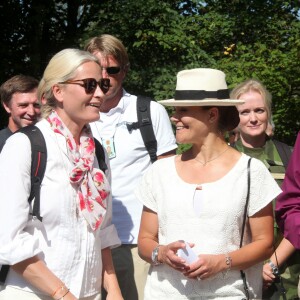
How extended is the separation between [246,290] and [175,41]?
24.7 ft

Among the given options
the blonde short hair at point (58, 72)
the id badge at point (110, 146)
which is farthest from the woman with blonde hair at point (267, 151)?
the blonde short hair at point (58, 72)

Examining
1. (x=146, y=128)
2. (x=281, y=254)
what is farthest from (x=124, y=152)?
(x=281, y=254)

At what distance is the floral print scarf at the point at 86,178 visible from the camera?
3.31m

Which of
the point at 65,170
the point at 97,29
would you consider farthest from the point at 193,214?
the point at 97,29

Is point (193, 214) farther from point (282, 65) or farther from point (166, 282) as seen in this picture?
point (282, 65)

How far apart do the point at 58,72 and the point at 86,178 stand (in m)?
0.55

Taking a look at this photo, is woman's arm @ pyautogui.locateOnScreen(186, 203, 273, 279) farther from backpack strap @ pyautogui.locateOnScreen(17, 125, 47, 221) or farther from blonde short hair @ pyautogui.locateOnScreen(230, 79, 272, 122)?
blonde short hair @ pyautogui.locateOnScreen(230, 79, 272, 122)

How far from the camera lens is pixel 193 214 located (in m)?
3.34

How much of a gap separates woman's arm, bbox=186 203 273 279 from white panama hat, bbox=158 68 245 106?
0.59m

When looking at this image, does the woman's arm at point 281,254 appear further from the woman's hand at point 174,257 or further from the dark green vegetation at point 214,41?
the dark green vegetation at point 214,41

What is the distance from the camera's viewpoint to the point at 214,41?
1112 cm

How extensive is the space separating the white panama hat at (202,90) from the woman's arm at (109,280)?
0.88 m

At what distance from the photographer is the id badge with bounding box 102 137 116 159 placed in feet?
14.1

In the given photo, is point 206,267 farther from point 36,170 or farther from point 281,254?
point 281,254
